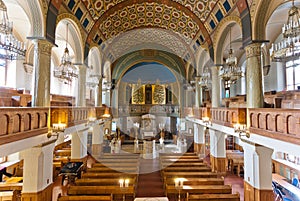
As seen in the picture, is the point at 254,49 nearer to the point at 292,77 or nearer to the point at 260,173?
the point at 260,173

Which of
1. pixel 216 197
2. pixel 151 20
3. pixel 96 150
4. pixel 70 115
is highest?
pixel 151 20

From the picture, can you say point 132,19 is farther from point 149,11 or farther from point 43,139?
point 43,139

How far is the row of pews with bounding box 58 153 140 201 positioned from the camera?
309 inches

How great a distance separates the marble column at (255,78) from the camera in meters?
7.64

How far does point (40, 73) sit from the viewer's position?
7535 millimetres

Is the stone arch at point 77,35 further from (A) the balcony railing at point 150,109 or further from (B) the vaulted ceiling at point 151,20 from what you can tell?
(A) the balcony railing at point 150,109

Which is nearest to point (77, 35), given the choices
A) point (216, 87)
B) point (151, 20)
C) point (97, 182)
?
point (151, 20)

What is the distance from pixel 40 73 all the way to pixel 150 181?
326 inches

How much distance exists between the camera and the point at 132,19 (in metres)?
14.6

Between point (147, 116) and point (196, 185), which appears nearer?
point (196, 185)

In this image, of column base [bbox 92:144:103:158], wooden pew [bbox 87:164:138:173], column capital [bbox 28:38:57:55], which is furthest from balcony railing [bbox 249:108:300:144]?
column base [bbox 92:144:103:158]

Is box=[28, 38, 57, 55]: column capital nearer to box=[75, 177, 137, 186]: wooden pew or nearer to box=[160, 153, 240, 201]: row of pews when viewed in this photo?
box=[75, 177, 137, 186]: wooden pew

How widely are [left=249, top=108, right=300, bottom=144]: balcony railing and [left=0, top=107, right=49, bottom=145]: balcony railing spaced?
7.45m

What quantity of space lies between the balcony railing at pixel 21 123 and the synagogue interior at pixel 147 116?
3cm
